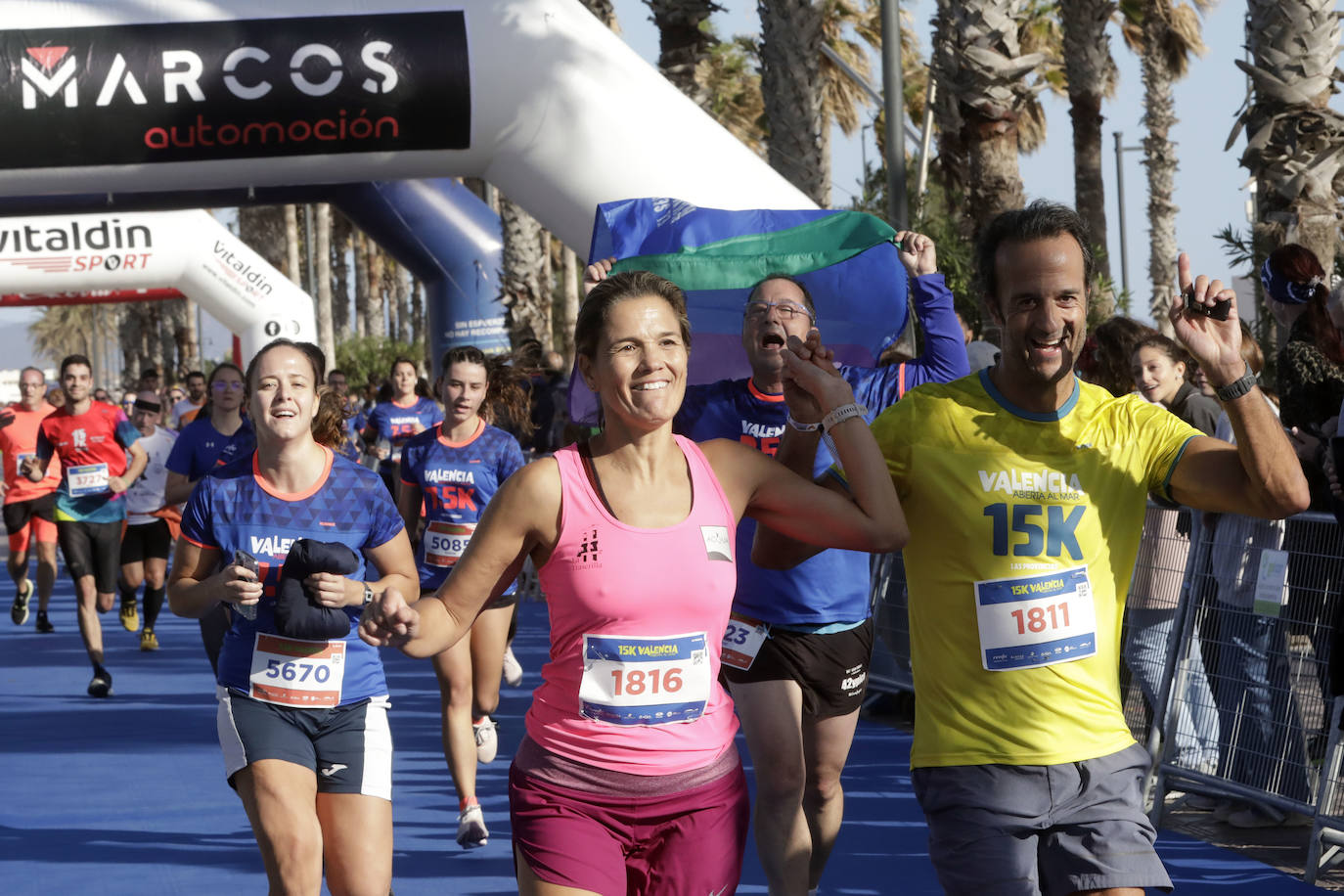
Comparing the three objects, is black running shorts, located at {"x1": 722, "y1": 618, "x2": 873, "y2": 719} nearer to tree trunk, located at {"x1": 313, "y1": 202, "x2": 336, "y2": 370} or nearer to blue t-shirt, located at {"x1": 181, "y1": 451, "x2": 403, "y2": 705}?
blue t-shirt, located at {"x1": 181, "y1": 451, "x2": 403, "y2": 705}

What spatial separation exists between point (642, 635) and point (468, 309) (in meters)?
14.1

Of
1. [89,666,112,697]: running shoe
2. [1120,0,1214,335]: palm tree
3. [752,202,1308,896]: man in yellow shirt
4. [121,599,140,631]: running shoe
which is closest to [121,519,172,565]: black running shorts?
[121,599,140,631]: running shoe

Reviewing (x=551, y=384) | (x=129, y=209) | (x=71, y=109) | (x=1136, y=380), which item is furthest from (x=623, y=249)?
(x=551, y=384)

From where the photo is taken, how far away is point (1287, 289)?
616 cm

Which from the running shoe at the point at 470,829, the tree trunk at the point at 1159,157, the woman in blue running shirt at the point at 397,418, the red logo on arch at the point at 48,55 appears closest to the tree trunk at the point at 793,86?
the woman in blue running shirt at the point at 397,418

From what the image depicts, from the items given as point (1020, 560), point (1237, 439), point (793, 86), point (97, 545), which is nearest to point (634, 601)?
point (1020, 560)

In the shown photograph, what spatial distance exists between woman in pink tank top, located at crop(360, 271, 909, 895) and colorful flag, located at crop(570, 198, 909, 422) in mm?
3074

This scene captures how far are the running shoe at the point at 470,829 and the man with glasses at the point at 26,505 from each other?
24.7ft

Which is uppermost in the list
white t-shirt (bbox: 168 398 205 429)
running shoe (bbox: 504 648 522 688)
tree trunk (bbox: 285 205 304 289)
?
tree trunk (bbox: 285 205 304 289)

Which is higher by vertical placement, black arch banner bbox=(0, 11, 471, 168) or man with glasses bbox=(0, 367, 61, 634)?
black arch banner bbox=(0, 11, 471, 168)

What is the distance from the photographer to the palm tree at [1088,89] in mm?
21297

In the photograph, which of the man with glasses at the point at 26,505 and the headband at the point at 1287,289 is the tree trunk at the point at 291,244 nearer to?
the man with glasses at the point at 26,505

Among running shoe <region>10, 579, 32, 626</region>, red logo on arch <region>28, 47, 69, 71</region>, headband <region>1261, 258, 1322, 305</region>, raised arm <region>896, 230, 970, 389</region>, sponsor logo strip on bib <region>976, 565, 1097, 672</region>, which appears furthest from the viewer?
running shoe <region>10, 579, 32, 626</region>

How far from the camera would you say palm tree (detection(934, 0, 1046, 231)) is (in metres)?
10.7
